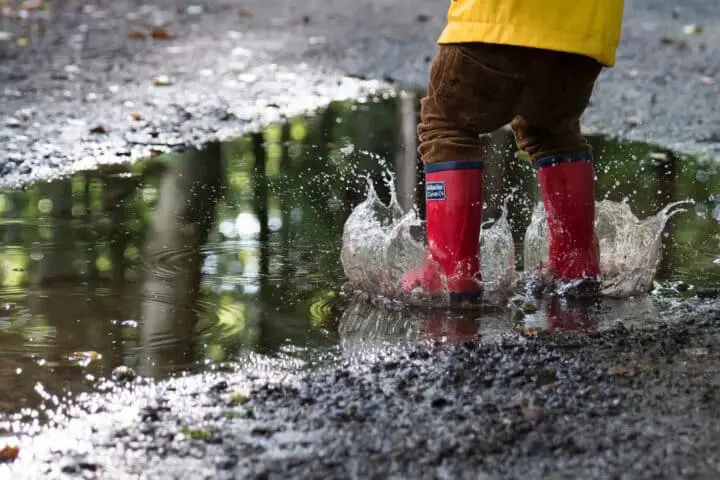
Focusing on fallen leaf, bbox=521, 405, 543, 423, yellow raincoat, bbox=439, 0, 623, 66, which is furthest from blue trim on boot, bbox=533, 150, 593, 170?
fallen leaf, bbox=521, 405, 543, 423

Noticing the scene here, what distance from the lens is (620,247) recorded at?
14.6ft

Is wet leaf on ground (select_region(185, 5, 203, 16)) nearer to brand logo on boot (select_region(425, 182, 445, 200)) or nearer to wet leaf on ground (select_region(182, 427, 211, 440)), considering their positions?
brand logo on boot (select_region(425, 182, 445, 200))

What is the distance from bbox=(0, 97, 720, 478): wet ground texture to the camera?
2.78m

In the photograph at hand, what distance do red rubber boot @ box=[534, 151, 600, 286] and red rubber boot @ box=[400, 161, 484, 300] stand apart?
13.0 inches

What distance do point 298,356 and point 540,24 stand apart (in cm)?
131

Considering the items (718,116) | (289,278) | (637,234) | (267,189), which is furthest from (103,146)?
(718,116)

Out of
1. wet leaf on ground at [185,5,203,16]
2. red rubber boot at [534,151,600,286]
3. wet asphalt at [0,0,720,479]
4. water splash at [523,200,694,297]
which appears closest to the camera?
wet asphalt at [0,0,720,479]

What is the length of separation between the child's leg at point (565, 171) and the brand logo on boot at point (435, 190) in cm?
37

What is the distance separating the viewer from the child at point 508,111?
12.4 ft

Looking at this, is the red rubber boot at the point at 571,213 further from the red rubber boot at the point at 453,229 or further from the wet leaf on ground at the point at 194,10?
the wet leaf on ground at the point at 194,10

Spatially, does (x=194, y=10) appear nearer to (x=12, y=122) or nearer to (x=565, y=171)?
(x=12, y=122)

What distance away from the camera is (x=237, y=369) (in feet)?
11.4

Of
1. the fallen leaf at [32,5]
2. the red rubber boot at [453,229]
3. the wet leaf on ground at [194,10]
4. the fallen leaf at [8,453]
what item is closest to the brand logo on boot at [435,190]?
the red rubber boot at [453,229]

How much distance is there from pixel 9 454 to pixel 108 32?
8.74 meters
